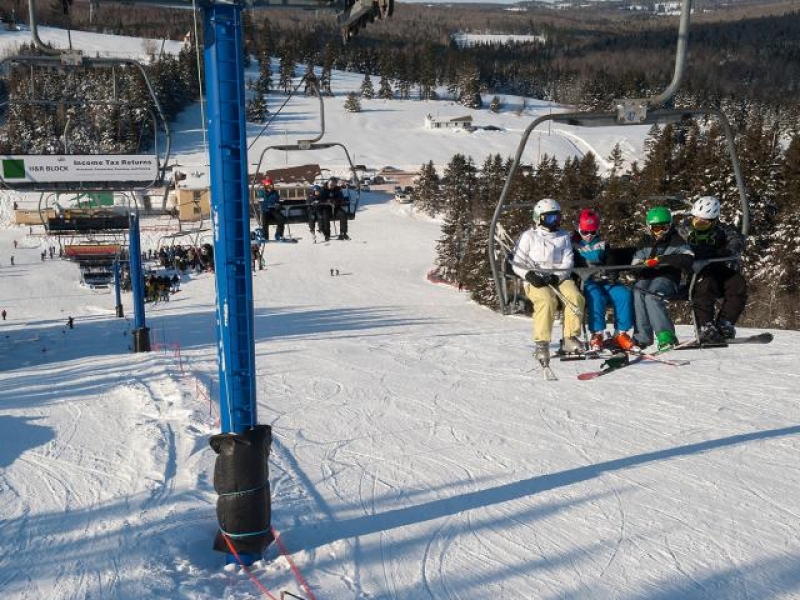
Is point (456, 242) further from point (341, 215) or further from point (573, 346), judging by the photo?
point (573, 346)

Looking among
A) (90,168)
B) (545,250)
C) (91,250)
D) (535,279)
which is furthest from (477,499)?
(91,250)

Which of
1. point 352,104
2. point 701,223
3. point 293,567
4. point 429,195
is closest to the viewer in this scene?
point 293,567

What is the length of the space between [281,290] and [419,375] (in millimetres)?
20118

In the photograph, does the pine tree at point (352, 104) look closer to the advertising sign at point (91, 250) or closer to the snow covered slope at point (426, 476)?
the advertising sign at point (91, 250)

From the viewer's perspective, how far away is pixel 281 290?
110 ft

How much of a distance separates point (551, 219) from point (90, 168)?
346 inches

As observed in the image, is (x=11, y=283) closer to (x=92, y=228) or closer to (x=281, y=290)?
(x=281, y=290)

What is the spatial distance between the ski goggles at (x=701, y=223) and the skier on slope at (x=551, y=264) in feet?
4.85

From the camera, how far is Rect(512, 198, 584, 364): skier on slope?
24.7 ft

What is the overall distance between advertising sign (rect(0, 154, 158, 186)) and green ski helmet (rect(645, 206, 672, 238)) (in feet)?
26.6

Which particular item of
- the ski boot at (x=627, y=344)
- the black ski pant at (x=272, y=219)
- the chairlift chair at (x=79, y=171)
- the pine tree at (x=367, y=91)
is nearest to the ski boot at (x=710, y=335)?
the ski boot at (x=627, y=344)

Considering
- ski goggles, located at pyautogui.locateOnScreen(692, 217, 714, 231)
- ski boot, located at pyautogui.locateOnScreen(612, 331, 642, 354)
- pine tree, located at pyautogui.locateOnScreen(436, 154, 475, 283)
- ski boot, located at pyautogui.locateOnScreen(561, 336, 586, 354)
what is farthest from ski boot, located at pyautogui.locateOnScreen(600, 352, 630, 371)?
pine tree, located at pyautogui.locateOnScreen(436, 154, 475, 283)

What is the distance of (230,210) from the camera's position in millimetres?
6145

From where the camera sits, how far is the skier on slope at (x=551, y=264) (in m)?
7.54
